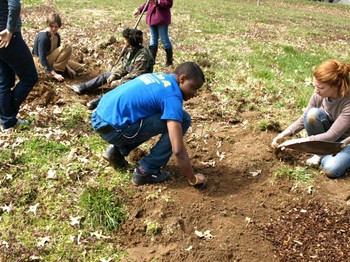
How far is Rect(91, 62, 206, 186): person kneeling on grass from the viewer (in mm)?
3320

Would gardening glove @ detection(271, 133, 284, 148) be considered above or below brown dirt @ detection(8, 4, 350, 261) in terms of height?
above

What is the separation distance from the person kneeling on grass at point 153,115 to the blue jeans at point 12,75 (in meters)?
1.27

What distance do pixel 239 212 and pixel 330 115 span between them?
1435mm

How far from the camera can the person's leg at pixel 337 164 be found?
12.9 feet

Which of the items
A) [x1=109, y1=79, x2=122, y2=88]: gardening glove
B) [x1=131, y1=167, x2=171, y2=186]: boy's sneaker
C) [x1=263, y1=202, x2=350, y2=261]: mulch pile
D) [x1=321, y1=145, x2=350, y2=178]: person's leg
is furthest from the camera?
[x1=109, y1=79, x2=122, y2=88]: gardening glove

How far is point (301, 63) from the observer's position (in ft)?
27.7

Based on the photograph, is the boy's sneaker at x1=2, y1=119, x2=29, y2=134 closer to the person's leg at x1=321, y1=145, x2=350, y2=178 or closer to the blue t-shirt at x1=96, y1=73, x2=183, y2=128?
the blue t-shirt at x1=96, y1=73, x2=183, y2=128

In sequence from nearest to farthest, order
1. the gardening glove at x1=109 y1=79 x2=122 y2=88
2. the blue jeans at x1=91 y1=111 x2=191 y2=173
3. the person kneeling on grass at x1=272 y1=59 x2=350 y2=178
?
1. the blue jeans at x1=91 y1=111 x2=191 y2=173
2. the person kneeling on grass at x1=272 y1=59 x2=350 y2=178
3. the gardening glove at x1=109 y1=79 x2=122 y2=88

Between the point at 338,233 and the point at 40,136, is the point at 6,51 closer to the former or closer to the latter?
the point at 40,136

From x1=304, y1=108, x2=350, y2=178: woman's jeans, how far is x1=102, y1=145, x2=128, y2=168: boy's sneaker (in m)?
1.95

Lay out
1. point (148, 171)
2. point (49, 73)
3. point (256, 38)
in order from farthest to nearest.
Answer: point (256, 38)
point (49, 73)
point (148, 171)

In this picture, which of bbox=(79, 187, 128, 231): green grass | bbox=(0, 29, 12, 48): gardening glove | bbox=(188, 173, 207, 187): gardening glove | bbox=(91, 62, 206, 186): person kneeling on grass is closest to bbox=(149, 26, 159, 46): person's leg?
bbox=(0, 29, 12, 48): gardening glove

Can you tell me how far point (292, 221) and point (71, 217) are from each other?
75.1 inches

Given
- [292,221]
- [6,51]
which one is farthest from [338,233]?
[6,51]
